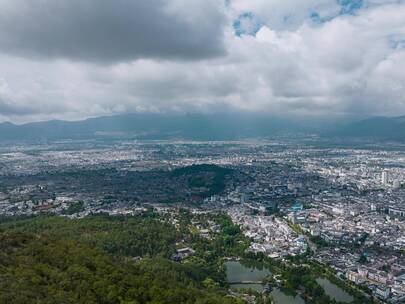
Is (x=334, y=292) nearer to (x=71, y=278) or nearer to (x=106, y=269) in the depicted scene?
(x=106, y=269)

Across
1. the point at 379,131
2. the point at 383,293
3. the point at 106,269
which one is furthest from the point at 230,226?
the point at 379,131

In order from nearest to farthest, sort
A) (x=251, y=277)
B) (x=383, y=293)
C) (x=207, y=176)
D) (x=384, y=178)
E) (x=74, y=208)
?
1. (x=383, y=293)
2. (x=251, y=277)
3. (x=74, y=208)
4. (x=384, y=178)
5. (x=207, y=176)

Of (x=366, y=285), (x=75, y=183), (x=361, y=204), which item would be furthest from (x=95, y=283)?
(x=75, y=183)

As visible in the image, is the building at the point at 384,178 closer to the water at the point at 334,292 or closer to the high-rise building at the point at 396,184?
the high-rise building at the point at 396,184

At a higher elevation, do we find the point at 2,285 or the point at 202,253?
the point at 2,285

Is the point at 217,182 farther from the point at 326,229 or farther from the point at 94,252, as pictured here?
the point at 94,252

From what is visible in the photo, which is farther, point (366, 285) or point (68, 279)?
point (366, 285)
